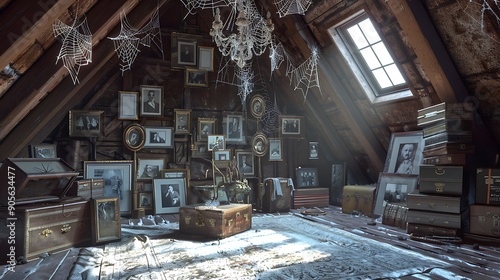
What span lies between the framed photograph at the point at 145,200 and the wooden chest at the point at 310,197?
2579mm

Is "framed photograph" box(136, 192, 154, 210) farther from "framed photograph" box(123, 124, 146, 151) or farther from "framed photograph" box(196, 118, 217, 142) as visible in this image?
"framed photograph" box(196, 118, 217, 142)

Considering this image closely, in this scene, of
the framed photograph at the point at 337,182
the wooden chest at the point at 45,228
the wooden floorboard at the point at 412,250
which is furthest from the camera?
the framed photograph at the point at 337,182

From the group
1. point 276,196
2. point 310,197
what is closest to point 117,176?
point 276,196

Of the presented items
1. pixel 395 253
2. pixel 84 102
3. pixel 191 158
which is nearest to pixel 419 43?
pixel 395 253

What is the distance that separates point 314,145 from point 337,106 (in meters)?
1.37

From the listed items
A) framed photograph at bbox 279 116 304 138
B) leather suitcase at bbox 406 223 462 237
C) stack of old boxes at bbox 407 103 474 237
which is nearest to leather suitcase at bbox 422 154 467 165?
stack of old boxes at bbox 407 103 474 237

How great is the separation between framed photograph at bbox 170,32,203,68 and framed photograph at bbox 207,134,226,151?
4.34 ft

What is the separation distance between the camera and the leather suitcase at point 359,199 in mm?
5582

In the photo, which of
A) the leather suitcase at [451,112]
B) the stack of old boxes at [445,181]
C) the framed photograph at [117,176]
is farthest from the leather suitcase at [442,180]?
the framed photograph at [117,176]

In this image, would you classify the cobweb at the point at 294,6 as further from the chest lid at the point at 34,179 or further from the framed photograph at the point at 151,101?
the chest lid at the point at 34,179

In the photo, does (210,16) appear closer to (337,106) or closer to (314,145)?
(337,106)

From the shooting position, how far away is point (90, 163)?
5.57 meters

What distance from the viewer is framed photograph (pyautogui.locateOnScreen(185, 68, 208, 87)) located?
20.1ft

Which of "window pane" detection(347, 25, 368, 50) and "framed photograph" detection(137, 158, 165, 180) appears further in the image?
"framed photograph" detection(137, 158, 165, 180)
